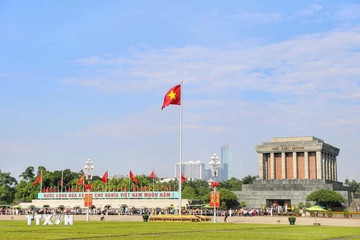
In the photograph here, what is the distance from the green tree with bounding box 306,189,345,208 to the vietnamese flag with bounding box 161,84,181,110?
42178 millimetres

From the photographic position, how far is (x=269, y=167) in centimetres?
10831

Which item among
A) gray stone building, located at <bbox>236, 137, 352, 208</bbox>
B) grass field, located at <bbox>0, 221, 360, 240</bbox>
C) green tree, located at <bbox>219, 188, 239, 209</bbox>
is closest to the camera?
grass field, located at <bbox>0, 221, 360, 240</bbox>

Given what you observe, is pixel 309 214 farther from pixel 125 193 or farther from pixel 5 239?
pixel 5 239

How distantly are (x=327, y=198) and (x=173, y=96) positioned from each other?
42.9 meters

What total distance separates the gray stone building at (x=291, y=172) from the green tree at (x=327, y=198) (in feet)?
11.5

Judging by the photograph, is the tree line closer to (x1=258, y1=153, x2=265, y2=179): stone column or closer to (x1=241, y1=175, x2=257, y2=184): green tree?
(x1=241, y1=175, x2=257, y2=184): green tree

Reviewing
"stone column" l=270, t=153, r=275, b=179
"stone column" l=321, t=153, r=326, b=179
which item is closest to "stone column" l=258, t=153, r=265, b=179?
"stone column" l=270, t=153, r=275, b=179

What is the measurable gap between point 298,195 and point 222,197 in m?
13.9

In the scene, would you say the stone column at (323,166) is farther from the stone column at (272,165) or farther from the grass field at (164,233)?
the grass field at (164,233)

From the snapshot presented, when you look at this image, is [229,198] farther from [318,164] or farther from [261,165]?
[318,164]

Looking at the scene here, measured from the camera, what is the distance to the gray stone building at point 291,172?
94.1m

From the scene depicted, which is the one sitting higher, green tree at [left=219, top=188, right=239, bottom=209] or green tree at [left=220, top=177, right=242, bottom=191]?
green tree at [left=220, top=177, right=242, bottom=191]

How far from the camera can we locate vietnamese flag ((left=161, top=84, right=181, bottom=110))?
175 feet

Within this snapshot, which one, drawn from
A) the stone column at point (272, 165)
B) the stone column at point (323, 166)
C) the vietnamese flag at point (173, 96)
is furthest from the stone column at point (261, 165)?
the vietnamese flag at point (173, 96)
